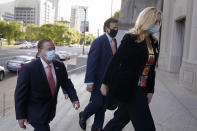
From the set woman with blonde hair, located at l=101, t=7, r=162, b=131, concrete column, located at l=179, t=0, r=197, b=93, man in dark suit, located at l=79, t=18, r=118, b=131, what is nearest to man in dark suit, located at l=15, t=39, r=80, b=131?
woman with blonde hair, located at l=101, t=7, r=162, b=131

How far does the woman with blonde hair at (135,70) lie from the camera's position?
2654 mm

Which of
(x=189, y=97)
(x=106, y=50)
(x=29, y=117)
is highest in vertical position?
(x=106, y=50)

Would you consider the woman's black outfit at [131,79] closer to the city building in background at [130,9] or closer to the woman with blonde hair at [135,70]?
the woman with blonde hair at [135,70]

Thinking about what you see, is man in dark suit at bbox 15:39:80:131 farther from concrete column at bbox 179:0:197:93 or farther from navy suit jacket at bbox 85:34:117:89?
concrete column at bbox 179:0:197:93

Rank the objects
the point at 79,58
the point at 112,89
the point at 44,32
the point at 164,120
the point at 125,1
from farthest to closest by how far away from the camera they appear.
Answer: the point at 44,32, the point at 125,1, the point at 79,58, the point at 164,120, the point at 112,89

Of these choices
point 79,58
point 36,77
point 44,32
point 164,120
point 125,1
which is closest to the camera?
point 36,77

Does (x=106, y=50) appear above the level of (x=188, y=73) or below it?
above

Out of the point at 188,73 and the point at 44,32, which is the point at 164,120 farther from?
the point at 44,32

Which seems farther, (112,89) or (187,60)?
(187,60)

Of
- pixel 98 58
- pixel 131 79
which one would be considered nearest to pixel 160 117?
pixel 98 58

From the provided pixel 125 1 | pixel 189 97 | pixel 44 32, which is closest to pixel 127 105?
pixel 189 97

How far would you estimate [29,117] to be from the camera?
298 centimetres

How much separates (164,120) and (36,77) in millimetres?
3034

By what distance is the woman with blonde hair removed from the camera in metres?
2.65
